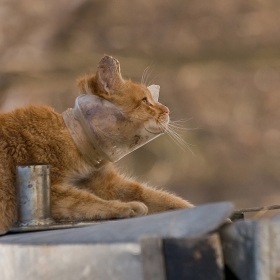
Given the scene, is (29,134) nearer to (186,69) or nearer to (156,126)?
(156,126)

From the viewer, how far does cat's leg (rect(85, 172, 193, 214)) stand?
3.46 ft

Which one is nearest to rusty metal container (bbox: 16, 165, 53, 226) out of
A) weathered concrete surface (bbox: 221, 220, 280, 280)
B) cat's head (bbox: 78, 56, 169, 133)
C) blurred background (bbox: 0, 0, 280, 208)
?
cat's head (bbox: 78, 56, 169, 133)

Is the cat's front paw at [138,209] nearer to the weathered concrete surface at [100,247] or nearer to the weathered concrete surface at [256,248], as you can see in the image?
the weathered concrete surface at [100,247]

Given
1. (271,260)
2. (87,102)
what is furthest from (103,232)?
(87,102)

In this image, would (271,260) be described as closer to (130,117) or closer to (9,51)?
(130,117)

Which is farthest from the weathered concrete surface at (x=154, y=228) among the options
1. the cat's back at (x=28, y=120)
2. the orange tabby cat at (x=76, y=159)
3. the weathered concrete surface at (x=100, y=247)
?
the cat's back at (x=28, y=120)

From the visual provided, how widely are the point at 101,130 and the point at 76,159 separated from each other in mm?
84

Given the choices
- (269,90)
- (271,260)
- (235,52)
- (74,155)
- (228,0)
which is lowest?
(271,260)

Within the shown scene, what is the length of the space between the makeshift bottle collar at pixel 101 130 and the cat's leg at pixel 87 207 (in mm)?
72

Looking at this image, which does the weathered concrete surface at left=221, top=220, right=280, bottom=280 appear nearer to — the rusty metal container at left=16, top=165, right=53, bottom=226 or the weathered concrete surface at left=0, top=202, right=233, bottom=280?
the weathered concrete surface at left=0, top=202, right=233, bottom=280

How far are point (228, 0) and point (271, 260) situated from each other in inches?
68.9

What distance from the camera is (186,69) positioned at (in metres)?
2.17

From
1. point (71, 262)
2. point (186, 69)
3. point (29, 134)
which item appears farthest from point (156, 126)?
point (186, 69)

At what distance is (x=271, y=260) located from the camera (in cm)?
48
